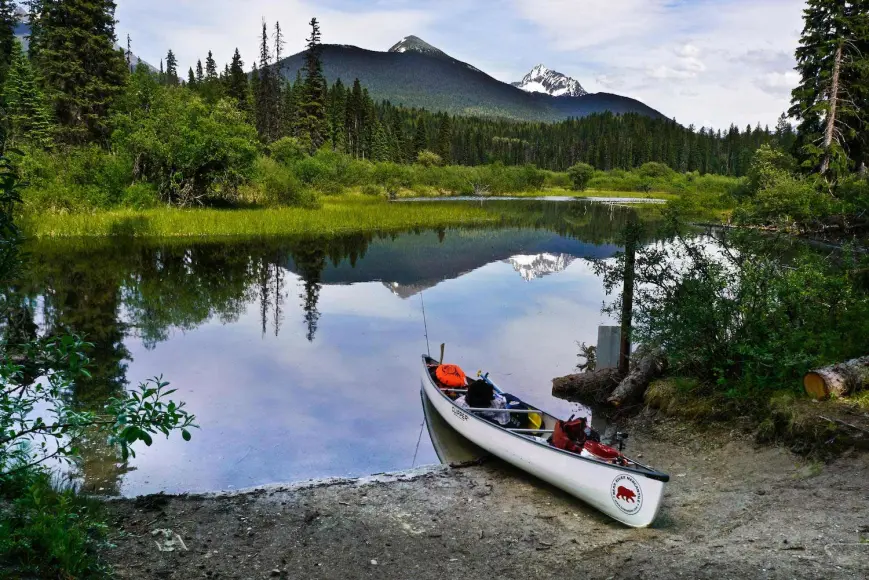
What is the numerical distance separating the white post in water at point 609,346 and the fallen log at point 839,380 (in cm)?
449

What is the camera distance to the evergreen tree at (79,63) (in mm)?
42000

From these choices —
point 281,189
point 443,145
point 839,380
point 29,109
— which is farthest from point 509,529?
point 443,145

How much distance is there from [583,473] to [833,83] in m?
34.5

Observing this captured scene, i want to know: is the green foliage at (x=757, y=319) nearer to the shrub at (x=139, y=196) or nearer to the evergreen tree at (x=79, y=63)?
the shrub at (x=139, y=196)

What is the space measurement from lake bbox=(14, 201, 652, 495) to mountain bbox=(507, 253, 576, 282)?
0.14 m

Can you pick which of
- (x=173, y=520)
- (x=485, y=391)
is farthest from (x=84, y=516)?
(x=485, y=391)

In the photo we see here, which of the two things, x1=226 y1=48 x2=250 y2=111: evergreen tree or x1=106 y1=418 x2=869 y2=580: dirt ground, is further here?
x1=226 y1=48 x2=250 y2=111: evergreen tree

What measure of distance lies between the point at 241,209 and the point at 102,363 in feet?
91.6

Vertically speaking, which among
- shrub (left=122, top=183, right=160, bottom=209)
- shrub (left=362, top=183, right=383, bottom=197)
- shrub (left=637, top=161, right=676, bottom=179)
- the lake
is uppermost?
shrub (left=637, top=161, right=676, bottom=179)

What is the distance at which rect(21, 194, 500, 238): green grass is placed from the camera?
32.6 meters

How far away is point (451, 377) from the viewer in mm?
11617

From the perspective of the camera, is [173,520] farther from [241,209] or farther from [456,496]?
[241,209]

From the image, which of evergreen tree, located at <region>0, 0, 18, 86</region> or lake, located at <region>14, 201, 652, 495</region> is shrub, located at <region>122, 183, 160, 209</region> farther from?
evergreen tree, located at <region>0, 0, 18, 86</region>

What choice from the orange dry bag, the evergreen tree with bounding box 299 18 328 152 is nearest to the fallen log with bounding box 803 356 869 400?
the orange dry bag
